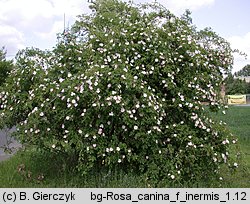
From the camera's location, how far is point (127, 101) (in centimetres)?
501

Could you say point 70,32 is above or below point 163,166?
above

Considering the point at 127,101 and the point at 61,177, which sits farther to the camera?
the point at 61,177

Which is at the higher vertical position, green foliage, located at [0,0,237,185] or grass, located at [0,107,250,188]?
green foliage, located at [0,0,237,185]

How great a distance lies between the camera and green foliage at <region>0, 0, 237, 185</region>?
510 centimetres

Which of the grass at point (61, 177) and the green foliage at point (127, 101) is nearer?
the green foliage at point (127, 101)

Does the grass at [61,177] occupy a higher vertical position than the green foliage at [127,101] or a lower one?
lower

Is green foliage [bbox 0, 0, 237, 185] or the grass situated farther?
the grass

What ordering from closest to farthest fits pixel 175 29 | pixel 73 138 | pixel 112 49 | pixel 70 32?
pixel 73 138
pixel 112 49
pixel 175 29
pixel 70 32

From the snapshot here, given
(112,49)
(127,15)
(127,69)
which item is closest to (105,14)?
(127,15)

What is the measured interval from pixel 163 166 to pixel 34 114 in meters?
1.79

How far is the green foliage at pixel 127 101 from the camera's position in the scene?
510 centimetres

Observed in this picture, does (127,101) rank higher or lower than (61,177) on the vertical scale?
higher

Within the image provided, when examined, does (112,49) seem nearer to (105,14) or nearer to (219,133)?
(105,14)

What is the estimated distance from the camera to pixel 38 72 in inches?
231
